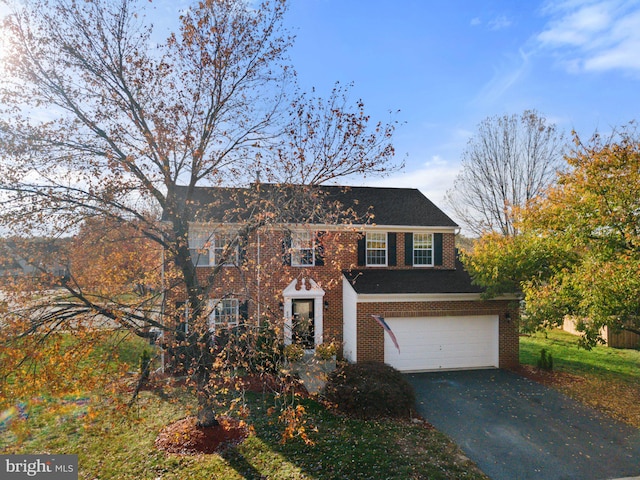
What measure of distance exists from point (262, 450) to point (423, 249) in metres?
11.4

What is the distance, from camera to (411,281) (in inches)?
591

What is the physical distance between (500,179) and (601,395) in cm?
1428

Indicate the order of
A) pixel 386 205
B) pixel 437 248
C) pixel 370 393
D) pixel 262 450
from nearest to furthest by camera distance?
pixel 262 450 < pixel 370 393 < pixel 437 248 < pixel 386 205

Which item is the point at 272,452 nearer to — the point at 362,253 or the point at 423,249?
the point at 362,253

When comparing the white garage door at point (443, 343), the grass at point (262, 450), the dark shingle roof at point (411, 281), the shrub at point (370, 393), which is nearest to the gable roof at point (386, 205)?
the dark shingle roof at point (411, 281)

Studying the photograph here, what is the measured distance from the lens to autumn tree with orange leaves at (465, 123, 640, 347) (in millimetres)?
9133

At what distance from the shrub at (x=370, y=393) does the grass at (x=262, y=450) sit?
38 cm

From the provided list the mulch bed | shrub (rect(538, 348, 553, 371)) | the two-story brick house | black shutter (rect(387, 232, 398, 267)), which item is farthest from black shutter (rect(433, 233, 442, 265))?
the mulch bed

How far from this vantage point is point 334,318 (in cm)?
1578

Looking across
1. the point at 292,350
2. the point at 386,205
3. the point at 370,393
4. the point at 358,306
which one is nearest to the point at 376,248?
the point at 386,205

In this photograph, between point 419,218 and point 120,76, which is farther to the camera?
point 419,218

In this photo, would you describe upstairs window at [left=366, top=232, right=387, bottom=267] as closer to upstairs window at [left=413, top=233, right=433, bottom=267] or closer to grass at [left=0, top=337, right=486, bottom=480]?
upstairs window at [left=413, top=233, right=433, bottom=267]

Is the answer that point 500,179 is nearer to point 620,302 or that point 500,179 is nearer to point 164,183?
point 620,302

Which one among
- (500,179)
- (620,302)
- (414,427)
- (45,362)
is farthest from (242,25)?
(500,179)
